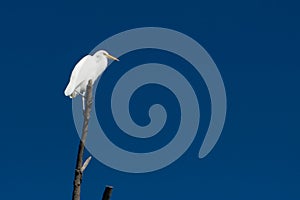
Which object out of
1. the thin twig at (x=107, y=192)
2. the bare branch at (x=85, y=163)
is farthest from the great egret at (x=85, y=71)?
the thin twig at (x=107, y=192)

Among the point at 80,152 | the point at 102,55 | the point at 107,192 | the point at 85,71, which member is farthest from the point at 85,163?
the point at 102,55

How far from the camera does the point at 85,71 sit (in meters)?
13.9

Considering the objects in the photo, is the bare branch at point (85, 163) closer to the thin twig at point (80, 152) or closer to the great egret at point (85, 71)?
the thin twig at point (80, 152)

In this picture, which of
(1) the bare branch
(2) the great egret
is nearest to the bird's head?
(2) the great egret

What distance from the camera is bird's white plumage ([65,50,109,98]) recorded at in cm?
1337

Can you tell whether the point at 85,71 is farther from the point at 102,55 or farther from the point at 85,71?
the point at 102,55

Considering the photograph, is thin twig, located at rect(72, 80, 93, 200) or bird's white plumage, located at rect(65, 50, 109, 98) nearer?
thin twig, located at rect(72, 80, 93, 200)

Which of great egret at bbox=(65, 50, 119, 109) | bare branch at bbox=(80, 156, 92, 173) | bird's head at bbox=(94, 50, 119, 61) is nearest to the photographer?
bare branch at bbox=(80, 156, 92, 173)

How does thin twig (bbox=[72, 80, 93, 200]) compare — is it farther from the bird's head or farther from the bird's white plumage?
the bird's head

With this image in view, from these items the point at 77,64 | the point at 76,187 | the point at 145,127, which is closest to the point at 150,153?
the point at 145,127

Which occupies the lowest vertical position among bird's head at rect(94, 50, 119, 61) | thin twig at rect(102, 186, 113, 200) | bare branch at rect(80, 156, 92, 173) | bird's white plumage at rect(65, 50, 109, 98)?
thin twig at rect(102, 186, 113, 200)

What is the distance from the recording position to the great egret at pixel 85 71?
1334 centimetres

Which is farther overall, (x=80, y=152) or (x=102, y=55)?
(x=102, y=55)

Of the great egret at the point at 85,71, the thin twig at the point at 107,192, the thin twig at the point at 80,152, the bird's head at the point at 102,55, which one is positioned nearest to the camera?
the thin twig at the point at 107,192
